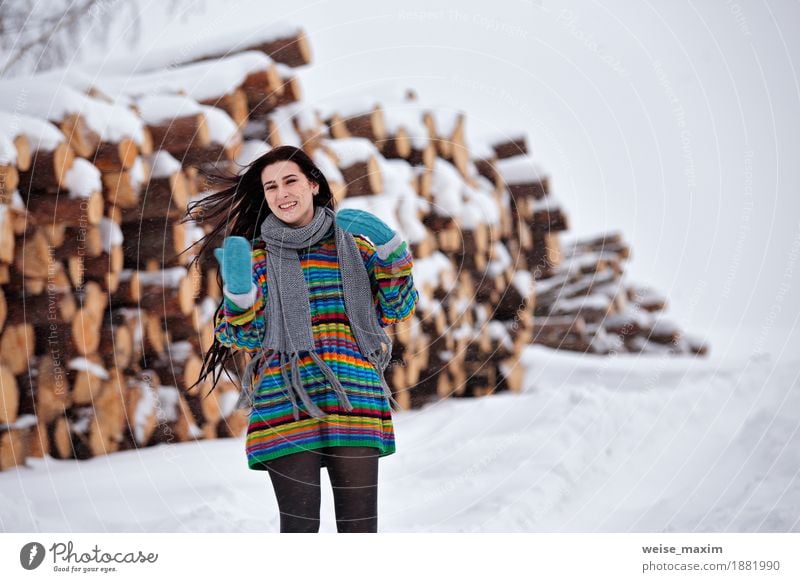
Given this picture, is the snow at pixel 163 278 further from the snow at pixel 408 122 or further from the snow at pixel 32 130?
the snow at pixel 408 122

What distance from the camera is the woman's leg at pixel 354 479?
4.38ft

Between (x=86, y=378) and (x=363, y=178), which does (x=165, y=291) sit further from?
(x=363, y=178)

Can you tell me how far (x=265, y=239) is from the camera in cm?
139

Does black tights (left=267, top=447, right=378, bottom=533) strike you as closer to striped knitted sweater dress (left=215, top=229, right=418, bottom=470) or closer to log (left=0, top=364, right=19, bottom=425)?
striped knitted sweater dress (left=215, top=229, right=418, bottom=470)

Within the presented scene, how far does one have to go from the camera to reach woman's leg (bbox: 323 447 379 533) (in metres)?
1.33

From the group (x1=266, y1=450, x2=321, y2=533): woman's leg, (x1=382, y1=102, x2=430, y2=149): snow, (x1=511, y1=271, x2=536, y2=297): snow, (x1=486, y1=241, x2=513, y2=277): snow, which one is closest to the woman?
(x1=266, y1=450, x2=321, y2=533): woman's leg

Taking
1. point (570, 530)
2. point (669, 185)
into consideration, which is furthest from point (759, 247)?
point (570, 530)

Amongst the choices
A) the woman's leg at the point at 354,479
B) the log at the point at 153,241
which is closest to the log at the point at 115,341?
the log at the point at 153,241

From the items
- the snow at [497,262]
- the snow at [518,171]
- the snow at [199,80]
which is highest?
the snow at [199,80]

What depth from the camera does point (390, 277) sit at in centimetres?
138

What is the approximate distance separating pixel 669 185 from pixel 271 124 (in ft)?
3.55

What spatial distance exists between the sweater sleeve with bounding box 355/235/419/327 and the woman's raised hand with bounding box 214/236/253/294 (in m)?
0.20

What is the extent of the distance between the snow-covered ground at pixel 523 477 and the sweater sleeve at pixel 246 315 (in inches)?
23.4
